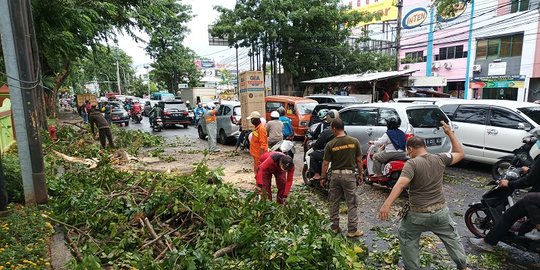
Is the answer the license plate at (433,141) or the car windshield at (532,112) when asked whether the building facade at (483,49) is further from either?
the license plate at (433,141)

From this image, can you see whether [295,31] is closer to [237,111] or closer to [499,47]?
[237,111]

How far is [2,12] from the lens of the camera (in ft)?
15.8

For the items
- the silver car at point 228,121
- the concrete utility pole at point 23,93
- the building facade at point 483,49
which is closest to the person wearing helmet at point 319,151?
the concrete utility pole at point 23,93

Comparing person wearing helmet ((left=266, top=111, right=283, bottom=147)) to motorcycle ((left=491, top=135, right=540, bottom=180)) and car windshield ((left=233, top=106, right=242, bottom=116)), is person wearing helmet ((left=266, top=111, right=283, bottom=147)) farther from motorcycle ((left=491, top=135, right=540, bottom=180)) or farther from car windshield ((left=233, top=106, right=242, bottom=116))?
car windshield ((left=233, top=106, right=242, bottom=116))

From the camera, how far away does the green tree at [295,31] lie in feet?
74.9

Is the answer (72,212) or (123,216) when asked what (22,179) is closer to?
(72,212)

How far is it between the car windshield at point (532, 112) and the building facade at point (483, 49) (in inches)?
439

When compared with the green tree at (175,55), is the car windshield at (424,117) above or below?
below

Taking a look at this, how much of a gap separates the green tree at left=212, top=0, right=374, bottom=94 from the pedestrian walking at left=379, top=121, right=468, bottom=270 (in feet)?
67.4

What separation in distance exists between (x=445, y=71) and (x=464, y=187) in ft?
77.3

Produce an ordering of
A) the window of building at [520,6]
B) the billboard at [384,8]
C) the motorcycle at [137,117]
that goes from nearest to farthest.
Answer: the window of building at [520,6] < the motorcycle at [137,117] < the billboard at [384,8]

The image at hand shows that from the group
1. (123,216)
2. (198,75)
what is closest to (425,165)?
(123,216)

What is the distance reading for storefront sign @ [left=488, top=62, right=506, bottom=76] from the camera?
74.1 feet

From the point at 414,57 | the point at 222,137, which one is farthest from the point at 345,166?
the point at 414,57
